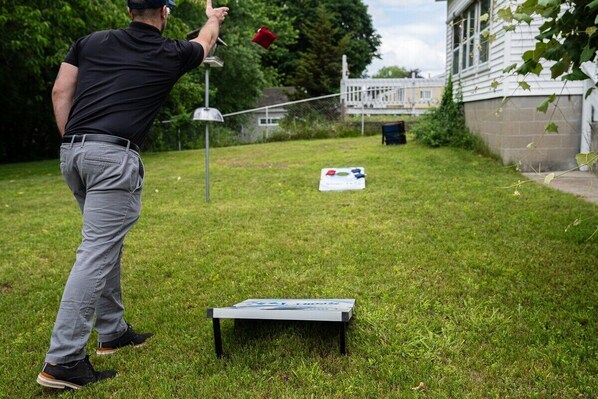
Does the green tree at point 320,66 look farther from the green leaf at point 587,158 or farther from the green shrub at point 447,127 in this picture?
the green leaf at point 587,158

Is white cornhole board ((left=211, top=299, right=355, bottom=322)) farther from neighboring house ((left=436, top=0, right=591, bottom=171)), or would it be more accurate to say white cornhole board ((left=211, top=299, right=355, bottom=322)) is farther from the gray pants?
neighboring house ((left=436, top=0, right=591, bottom=171))

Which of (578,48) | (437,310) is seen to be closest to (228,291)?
(437,310)

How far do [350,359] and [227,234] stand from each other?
9.86 feet

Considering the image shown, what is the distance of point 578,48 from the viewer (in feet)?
9.50

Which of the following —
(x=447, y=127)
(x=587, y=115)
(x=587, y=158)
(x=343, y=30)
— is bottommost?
(x=587, y=158)

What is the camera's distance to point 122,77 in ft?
8.82

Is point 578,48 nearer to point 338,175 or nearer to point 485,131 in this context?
point 338,175

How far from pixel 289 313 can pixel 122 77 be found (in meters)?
1.34

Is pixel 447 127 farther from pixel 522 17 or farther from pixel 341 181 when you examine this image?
pixel 522 17

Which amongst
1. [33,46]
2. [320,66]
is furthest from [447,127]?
[320,66]

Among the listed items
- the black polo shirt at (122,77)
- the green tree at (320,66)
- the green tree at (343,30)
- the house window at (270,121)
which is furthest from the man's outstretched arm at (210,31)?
the green tree at (343,30)

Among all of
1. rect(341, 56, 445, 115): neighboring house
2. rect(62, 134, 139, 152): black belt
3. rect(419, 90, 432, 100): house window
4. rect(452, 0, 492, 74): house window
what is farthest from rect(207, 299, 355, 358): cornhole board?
rect(419, 90, 432, 100): house window

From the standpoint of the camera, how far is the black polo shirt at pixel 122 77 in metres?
2.68

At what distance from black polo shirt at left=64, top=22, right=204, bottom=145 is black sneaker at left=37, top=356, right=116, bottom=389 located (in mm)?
1052
